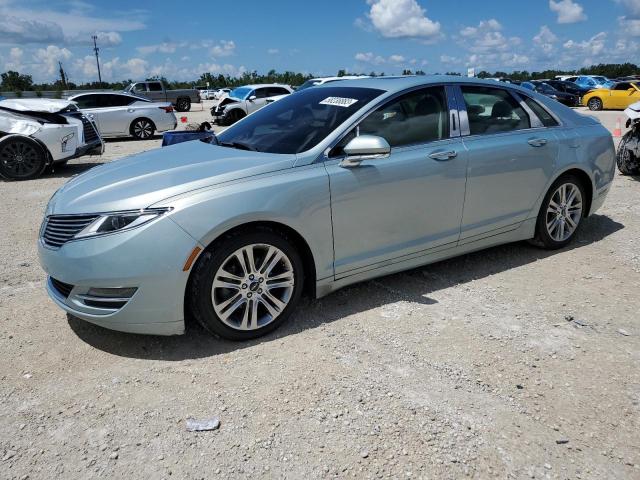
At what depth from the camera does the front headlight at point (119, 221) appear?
2.96 m

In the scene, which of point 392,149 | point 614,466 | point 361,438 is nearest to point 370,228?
point 392,149

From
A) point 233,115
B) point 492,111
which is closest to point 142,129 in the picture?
point 233,115

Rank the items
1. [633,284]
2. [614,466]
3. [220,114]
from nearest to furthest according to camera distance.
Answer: [614,466] < [633,284] < [220,114]

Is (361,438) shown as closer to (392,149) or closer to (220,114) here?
(392,149)

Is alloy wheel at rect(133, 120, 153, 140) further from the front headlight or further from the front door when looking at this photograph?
the front headlight

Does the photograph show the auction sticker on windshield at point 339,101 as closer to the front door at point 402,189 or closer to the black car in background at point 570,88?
the front door at point 402,189

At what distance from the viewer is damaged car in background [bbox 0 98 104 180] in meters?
9.21

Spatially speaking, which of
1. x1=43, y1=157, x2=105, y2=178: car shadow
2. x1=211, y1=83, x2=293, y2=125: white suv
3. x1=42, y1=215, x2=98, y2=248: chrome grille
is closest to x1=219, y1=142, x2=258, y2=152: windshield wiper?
x1=42, y1=215, x2=98, y2=248: chrome grille

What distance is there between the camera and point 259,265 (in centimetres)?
329

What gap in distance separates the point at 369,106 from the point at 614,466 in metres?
2.56

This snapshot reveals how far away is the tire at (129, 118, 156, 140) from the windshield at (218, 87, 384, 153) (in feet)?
39.5

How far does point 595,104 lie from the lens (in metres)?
26.4

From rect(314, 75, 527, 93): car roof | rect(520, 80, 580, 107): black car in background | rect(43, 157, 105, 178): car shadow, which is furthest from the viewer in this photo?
rect(520, 80, 580, 107): black car in background

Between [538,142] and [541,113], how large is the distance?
367 mm
